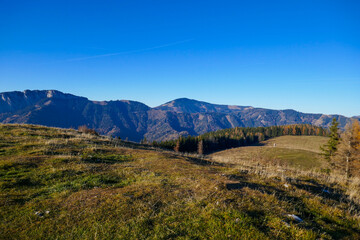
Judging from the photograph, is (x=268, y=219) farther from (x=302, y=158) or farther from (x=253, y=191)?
(x=302, y=158)

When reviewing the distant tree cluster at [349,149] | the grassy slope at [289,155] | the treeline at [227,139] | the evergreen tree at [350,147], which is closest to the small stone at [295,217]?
the grassy slope at [289,155]

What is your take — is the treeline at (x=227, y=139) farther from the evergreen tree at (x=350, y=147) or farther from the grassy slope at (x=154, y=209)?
the grassy slope at (x=154, y=209)

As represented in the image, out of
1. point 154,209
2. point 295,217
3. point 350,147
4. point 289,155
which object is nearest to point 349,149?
point 350,147

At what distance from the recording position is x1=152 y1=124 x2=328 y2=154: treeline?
11616 centimetres

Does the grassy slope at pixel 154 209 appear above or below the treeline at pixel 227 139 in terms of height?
above

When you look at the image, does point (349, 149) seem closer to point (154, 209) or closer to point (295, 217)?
point (295, 217)

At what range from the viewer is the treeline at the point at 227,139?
4573 inches

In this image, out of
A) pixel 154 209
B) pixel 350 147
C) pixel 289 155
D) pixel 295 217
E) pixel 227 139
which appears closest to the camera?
pixel 295 217

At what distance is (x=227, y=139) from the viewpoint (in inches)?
6161

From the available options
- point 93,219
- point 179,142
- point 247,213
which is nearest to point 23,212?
point 93,219

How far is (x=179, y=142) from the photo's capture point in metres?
114

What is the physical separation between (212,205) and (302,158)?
9625 centimetres

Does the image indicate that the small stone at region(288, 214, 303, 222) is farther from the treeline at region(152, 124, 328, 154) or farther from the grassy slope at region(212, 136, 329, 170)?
the treeline at region(152, 124, 328, 154)

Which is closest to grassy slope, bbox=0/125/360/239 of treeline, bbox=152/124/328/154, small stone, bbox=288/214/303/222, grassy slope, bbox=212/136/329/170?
small stone, bbox=288/214/303/222
